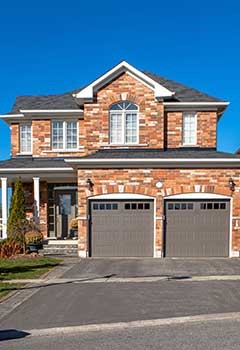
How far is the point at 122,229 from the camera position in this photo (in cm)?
1591

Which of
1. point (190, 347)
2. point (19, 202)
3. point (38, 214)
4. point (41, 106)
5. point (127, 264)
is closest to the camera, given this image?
point (190, 347)

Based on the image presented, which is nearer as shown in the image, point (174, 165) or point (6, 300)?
point (6, 300)

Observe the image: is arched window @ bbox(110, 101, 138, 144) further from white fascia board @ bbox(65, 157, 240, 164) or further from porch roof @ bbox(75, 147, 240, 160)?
white fascia board @ bbox(65, 157, 240, 164)

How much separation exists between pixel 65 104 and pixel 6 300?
13860 millimetres

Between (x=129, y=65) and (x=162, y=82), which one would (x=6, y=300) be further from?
(x=162, y=82)

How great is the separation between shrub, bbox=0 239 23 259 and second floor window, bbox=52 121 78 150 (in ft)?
19.4

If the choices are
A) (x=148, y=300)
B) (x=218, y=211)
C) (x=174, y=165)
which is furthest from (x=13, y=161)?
(x=148, y=300)

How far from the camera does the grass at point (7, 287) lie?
9438 mm

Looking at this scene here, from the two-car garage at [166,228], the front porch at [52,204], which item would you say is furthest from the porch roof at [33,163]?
the two-car garage at [166,228]

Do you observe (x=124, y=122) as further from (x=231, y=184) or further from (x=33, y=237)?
(x=33, y=237)

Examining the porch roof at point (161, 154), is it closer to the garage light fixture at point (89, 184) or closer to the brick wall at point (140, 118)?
the brick wall at point (140, 118)

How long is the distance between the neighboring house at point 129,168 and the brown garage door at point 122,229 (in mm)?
41

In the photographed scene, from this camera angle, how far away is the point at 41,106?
20.7m

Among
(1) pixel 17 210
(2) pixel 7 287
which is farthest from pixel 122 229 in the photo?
(2) pixel 7 287
